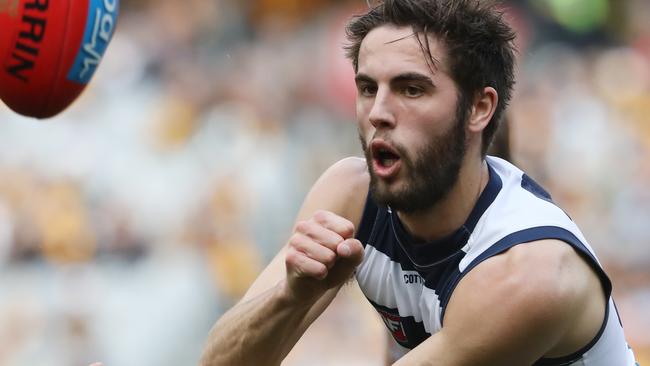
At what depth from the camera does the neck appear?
324cm

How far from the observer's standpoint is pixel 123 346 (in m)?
7.87

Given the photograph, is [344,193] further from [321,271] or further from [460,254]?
[321,271]

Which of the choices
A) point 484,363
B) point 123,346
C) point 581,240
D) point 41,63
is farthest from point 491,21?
point 123,346

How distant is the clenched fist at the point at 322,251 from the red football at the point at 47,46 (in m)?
1.13

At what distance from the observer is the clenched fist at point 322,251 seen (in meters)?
2.91

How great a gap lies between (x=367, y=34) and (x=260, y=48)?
591cm

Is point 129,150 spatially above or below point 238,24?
below

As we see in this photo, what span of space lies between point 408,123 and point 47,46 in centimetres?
131

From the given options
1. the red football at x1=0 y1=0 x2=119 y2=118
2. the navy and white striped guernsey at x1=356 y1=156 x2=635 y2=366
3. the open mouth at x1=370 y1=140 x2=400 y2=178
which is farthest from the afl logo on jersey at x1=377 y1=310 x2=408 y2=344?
the red football at x1=0 y1=0 x2=119 y2=118

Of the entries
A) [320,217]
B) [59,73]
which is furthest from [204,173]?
[320,217]

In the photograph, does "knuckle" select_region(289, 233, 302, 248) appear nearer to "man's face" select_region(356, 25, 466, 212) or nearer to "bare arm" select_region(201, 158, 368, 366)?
"bare arm" select_region(201, 158, 368, 366)

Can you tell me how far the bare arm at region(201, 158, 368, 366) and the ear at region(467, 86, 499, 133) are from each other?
0.46 m

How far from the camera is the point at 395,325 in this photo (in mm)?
3502

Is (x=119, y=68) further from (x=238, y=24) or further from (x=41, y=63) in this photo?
(x=41, y=63)
